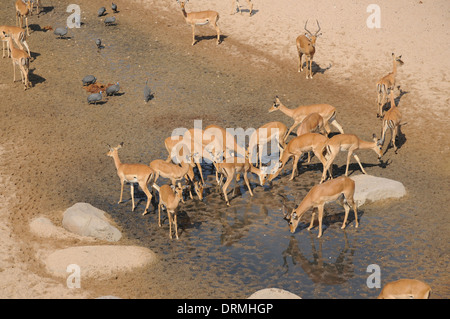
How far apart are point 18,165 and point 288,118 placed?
9.05 m

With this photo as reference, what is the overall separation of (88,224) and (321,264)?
5.65 metres

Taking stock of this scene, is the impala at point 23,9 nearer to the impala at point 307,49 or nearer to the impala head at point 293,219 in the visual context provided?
the impala at point 307,49

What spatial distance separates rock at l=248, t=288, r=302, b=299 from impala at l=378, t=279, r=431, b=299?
187 cm

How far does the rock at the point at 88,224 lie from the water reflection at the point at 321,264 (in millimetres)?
4205

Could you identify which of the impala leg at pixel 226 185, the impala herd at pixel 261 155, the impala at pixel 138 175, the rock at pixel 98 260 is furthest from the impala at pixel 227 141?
the rock at pixel 98 260

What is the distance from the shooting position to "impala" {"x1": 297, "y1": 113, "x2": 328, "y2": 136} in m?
19.2

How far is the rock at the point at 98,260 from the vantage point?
13992 mm

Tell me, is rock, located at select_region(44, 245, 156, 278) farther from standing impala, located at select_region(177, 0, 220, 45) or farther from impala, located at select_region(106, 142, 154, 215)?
standing impala, located at select_region(177, 0, 220, 45)

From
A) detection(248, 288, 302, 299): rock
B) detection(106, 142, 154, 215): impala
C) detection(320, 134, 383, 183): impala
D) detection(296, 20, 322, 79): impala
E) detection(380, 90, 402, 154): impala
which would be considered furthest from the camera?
detection(296, 20, 322, 79): impala

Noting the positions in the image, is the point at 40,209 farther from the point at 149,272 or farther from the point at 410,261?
the point at 410,261

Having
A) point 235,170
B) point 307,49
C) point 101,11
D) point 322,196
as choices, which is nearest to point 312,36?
point 307,49

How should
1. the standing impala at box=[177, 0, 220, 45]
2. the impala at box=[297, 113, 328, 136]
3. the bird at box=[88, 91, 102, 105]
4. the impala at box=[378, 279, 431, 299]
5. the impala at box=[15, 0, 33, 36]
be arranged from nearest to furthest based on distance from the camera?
1. the impala at box=[378, 279, 431, 299]
2. the impala at box=[297, 113, 328, 136]
3. the bird at box=[88, 91, 102, 105]
4. the standing impala at box=[177, 0, 220, 45]
5. the impala at box=[15, 0, 33, 36]

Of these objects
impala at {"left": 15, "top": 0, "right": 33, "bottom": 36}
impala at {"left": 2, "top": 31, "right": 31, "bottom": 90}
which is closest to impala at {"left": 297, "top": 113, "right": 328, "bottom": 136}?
impala at {"left": 2, "top": 31, "right": 31, "bottom": 90}

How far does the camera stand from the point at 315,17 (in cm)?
2823
